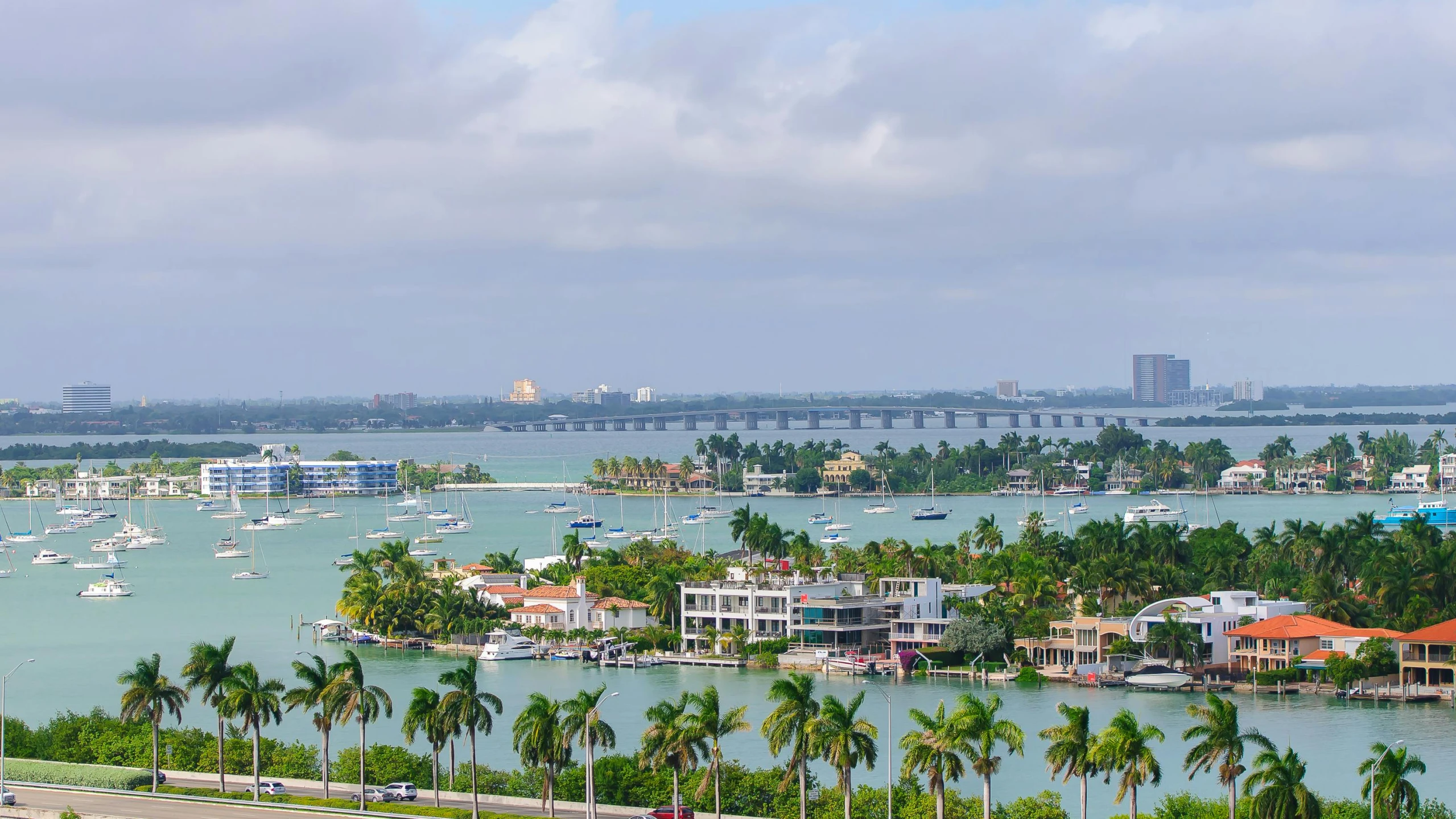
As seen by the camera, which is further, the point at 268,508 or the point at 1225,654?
the point at 268,508

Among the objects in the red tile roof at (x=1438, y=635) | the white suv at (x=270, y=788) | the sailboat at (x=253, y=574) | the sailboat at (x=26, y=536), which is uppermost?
the red tile roof at (x=1438, y=635)

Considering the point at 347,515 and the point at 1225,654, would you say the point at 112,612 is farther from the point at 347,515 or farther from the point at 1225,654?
the point at 347,515

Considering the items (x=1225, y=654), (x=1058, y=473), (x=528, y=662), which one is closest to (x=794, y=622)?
(x=528, y=662)

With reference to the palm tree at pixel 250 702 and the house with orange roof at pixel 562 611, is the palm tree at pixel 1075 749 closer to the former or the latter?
the palm tree at pixel 250 702

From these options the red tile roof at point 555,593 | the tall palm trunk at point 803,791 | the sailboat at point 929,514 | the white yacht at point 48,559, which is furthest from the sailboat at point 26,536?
the tall palm trunk at point 803,791

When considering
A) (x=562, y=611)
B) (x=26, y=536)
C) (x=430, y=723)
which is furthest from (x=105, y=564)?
(x=430, y=723)

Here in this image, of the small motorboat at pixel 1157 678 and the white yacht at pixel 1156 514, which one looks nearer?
the small motorboat at pixel 1157 678

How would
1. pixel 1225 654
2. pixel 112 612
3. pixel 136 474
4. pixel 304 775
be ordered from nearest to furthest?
1. pixel 304 775
2. pixel 1225 654
3. pixel 112 612
4. pixel 136 474
